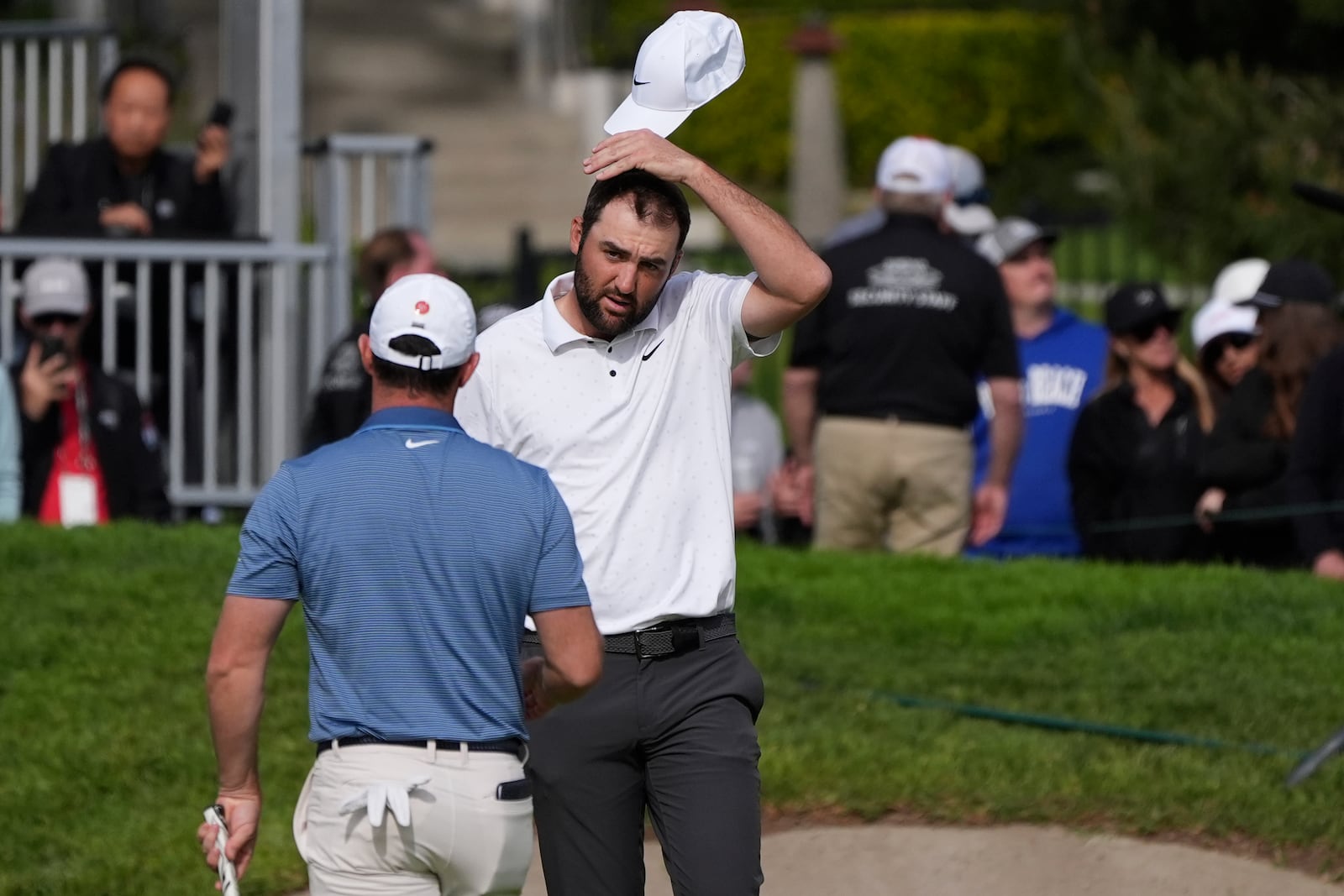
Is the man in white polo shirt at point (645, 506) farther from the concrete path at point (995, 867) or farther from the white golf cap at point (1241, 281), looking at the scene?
the white golf cap at point (1241, 281)

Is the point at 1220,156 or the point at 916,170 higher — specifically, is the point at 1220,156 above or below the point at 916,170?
above

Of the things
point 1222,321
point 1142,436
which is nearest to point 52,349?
point 1142,436

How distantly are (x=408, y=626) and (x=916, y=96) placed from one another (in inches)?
819

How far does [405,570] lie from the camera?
392cm

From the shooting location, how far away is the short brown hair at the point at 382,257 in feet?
30.3

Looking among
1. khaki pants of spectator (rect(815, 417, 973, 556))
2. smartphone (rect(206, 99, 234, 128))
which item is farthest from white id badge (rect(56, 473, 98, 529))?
khaki pants of spectator (rect(815, 417, 973, 556))

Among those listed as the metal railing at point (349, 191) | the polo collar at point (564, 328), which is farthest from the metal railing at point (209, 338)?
the polo collar at point (564, 328)

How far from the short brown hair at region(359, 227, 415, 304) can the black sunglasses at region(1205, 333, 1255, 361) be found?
132 inches

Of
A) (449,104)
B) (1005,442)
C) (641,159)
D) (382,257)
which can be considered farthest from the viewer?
(449,104)

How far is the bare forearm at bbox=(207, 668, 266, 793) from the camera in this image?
3.95 m

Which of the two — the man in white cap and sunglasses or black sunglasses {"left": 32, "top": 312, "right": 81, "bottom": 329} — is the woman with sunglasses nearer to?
black sunglasses {"left": 32, "top": 312, "right": 81, "bottom": 329}

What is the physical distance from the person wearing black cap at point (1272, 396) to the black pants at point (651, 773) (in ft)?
13.6

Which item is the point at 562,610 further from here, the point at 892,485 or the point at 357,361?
the point at 357,361

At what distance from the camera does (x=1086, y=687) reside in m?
7.44
